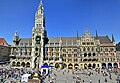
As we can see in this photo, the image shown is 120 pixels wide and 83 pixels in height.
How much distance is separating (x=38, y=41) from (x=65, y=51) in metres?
17.2

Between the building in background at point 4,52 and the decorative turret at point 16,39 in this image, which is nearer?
the decorative turret at point 16,39

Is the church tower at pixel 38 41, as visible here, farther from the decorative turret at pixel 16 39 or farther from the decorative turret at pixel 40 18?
the decorative turret at pixel 16 39

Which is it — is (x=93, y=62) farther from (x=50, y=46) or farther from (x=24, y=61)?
(x=24, y=61)

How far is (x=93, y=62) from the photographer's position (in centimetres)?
8856

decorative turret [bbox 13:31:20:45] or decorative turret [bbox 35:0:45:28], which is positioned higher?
decorative turret [bbox 35:0:45:28]

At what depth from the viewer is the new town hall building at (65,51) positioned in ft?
294

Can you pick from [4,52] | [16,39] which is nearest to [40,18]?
[16,39]

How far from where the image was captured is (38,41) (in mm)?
97938

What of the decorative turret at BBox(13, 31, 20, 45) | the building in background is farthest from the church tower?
the building in background

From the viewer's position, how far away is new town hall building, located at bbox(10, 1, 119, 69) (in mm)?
89500

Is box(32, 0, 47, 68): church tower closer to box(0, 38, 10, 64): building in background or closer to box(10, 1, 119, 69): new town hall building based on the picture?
box(10, 1, 119, 69): new town hall building

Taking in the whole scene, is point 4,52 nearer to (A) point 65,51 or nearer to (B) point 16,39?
(B) point 16,39

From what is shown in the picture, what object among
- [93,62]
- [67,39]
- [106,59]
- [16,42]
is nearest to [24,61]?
[16,42]

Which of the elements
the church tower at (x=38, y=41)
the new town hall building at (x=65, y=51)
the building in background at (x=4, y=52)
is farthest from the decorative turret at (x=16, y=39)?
the church tower at (x=38, y=41)
